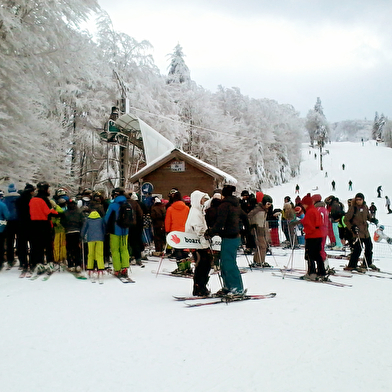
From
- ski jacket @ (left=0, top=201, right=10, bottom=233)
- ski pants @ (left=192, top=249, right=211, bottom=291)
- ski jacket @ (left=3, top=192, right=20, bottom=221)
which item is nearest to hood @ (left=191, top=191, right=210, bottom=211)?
ski pants @ (left=192, top=249, right=211, bottom=291)

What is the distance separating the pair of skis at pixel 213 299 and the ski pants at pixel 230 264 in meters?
0.15

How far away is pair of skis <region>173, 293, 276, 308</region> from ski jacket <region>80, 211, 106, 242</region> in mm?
2583

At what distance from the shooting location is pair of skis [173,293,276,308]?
619 cm

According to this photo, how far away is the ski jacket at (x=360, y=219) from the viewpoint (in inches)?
385

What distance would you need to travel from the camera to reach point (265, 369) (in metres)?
3.72

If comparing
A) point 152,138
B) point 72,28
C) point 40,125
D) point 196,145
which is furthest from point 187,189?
point 196,145

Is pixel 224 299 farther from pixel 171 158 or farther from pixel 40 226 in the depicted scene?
pixel 171 158

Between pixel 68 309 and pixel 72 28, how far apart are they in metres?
12.9

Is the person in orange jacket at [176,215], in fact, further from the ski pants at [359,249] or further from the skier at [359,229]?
the ski pants at [359,249]

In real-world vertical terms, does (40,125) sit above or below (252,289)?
above

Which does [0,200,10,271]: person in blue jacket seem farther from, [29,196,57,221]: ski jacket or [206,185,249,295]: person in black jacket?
[206,185,249,295]: person in black jacket

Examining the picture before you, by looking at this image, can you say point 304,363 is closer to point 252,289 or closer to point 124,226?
point 252,289

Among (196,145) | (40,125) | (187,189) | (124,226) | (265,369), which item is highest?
(196,145)

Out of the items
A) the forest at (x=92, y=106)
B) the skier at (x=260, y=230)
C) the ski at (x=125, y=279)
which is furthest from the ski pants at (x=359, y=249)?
the forest at (x=92, y=106)
